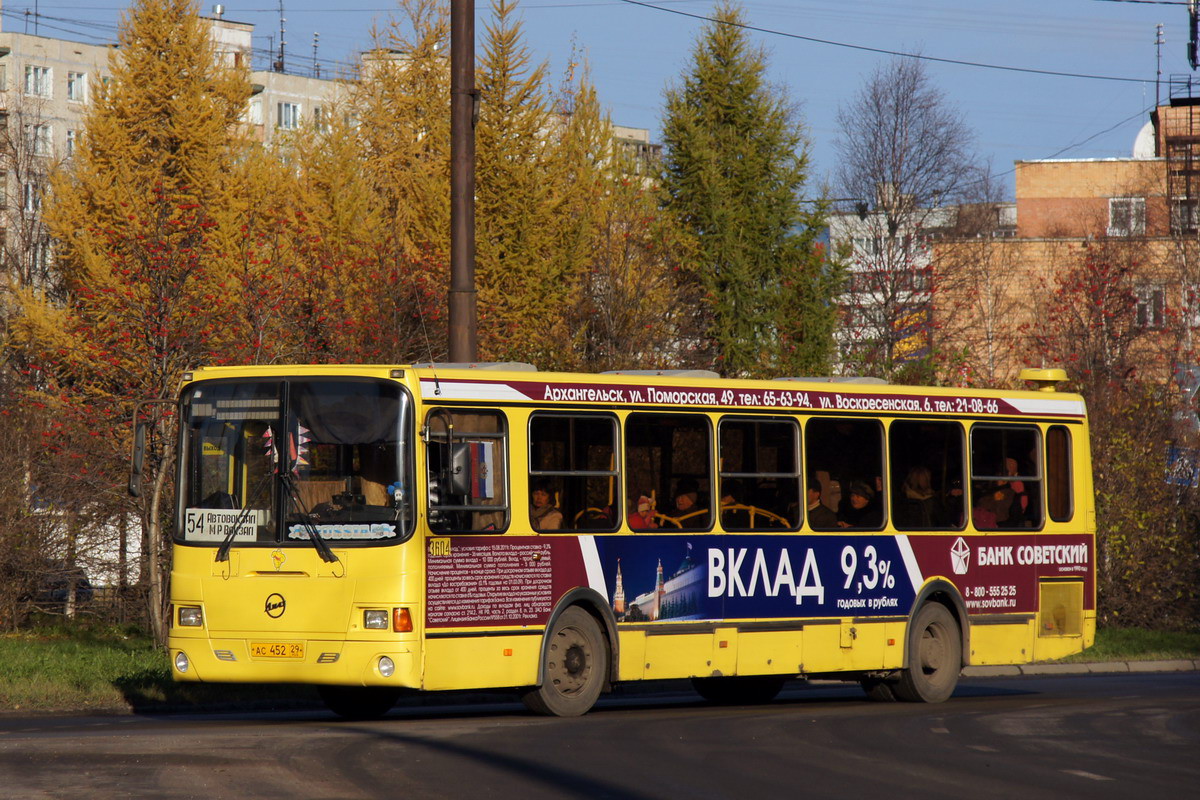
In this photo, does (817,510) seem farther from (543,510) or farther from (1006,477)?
(543,510)

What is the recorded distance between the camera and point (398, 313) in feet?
108

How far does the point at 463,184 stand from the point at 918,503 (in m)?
5.18

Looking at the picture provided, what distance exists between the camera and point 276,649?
45.6 ft

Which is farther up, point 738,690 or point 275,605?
point 275,605

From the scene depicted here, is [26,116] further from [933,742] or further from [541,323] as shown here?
[933,742]

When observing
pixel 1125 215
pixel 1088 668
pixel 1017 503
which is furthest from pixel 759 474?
pixel 1125 215

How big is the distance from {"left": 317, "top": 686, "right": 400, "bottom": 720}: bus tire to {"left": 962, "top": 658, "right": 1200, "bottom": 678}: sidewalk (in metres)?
10.4

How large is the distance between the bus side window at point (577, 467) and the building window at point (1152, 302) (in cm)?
4791

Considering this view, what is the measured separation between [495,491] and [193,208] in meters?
12.9

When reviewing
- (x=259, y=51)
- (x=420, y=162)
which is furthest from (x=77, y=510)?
(x=259, y=51)

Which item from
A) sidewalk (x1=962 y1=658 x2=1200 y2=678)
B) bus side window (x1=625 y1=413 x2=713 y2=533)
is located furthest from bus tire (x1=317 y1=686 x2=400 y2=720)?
sidewalk (x1=962 y1=658 x2=1200 y2=678)

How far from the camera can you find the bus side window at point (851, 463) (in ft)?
55.7

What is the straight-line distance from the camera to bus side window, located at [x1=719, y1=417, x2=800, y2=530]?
16.3 m

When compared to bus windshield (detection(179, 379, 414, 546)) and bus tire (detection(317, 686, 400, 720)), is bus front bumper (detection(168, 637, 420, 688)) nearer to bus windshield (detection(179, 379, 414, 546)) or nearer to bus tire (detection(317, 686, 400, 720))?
bus windshield (detection(179, 379, 414, 546))
